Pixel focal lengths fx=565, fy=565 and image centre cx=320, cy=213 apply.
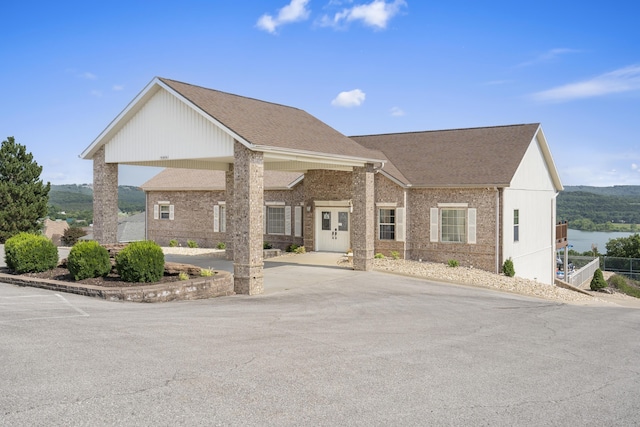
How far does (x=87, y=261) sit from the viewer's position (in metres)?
15.1

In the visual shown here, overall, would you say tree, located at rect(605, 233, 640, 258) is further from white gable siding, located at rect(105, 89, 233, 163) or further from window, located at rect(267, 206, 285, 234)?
white gable siding, located at rect(105, 89, 233, 163)

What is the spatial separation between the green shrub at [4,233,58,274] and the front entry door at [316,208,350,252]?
44.4 feet

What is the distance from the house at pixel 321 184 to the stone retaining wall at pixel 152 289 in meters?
0.74

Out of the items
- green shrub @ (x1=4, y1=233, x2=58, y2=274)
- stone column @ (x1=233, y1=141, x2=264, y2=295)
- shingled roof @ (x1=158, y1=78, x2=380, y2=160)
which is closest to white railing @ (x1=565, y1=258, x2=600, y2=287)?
shingled roof @ (x1=158, y1=78, x2=380, y2=160)

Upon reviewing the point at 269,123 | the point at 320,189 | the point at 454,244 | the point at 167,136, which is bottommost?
the point at 454,244

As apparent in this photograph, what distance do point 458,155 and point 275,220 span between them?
401 inches

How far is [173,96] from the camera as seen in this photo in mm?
17719

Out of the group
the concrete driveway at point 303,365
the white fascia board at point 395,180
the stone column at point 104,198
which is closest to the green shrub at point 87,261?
the concrete driveway at point 303,365

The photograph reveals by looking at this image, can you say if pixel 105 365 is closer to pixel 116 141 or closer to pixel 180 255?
pixel 116 141

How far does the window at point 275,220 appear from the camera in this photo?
3002 centimetres

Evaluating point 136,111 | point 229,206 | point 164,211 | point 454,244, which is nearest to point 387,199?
point 454,244

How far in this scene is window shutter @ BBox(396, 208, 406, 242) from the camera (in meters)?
24.9

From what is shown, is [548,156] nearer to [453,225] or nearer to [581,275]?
[453,225]

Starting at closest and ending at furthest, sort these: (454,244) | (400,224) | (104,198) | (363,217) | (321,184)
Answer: (104,198), (363,217), (454,244), (400,224), (321,184)
